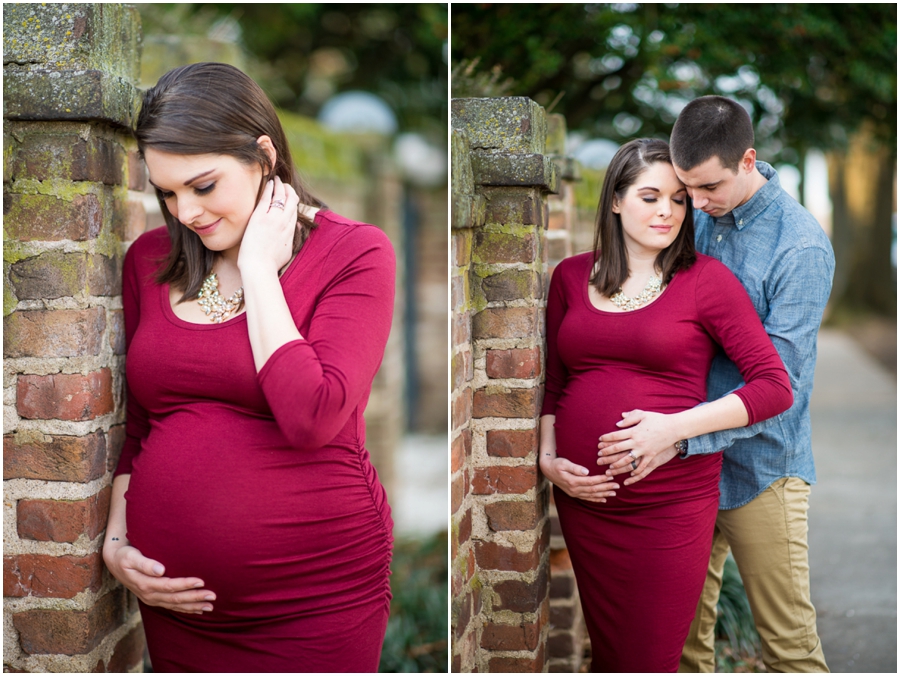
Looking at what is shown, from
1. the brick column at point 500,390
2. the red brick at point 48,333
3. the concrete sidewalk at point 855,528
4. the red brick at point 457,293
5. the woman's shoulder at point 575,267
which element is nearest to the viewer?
the red brick at point 48,333

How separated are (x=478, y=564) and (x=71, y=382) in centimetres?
139

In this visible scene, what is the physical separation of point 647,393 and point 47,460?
5.40 feet

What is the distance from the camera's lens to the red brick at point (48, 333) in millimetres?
2004

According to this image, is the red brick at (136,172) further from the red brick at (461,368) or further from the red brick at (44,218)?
the red brick at (461,368)

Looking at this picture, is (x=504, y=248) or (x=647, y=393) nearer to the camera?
(x=647, y=393)

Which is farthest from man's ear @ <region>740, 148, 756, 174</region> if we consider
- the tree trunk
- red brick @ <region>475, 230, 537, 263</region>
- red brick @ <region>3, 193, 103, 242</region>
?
the tree trunk

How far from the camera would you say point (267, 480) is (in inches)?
71.9

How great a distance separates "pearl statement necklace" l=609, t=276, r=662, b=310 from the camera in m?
2.41

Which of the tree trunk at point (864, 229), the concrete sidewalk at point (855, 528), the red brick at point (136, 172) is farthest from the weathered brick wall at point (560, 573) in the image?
the tree trunk at point (864, 229)

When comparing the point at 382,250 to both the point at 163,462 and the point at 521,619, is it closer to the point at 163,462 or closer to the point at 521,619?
the point at 163,462

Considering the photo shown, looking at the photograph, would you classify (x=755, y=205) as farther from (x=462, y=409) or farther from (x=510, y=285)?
(x=462, y=409)

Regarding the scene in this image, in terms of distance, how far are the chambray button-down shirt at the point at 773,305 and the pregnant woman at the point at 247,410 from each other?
1.09m

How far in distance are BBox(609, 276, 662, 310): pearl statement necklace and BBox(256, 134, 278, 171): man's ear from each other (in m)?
1.10

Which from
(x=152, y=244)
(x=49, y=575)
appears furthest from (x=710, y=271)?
(x=49, y=575)
